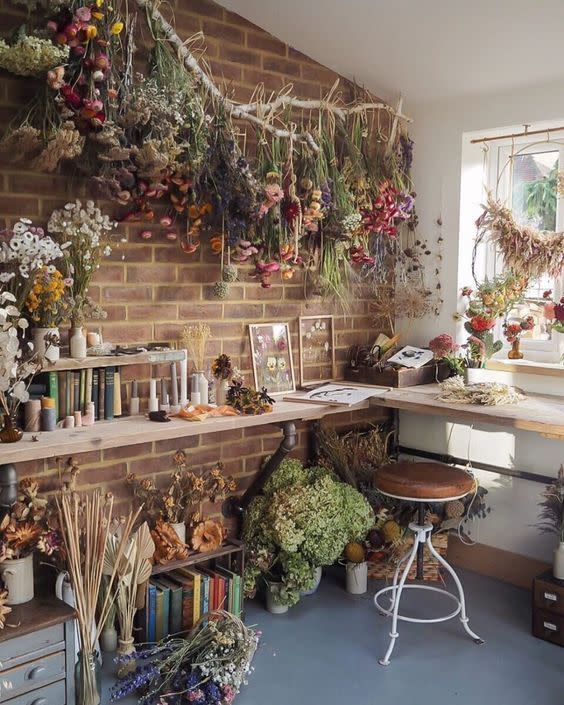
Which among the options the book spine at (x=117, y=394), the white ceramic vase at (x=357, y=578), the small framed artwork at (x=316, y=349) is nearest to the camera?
the book spine at (x=117, y=394)

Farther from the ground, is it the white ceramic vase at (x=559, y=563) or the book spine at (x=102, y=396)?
the book spine at (x=102, y=396)

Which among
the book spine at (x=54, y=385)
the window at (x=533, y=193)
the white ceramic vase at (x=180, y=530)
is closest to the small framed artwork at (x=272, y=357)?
the white ceramic vase at (x=180, y=530)

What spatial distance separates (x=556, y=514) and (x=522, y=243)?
136 cm

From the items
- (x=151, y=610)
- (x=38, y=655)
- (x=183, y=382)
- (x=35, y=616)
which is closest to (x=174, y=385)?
(x=183, y=382)

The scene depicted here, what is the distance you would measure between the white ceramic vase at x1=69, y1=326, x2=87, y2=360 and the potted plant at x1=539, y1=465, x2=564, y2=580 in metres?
2.23

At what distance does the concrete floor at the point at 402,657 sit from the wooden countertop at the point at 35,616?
408 mm

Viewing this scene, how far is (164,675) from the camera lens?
3033 millimetres

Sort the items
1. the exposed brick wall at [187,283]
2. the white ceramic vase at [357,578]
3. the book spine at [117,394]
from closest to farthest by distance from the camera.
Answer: the exposed brick wall at [187,283] < the book spine at [117,394] < the white ceramic vase at [357,578]

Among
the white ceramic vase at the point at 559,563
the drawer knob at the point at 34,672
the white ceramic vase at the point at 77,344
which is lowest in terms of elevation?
the drawer knob at the point at 34,672

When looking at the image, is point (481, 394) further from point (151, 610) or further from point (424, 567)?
point (151, 610)

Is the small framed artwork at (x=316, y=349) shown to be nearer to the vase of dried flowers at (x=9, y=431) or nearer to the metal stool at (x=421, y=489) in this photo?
the metal stool at (x=421, y=489)

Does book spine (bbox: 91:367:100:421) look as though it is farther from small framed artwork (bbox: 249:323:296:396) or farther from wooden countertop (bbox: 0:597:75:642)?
small framed artwork (bbox: 249:323:296:396)

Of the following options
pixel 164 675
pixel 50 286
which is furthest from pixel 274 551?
pixel 50 286

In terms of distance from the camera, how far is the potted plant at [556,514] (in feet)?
11.6
